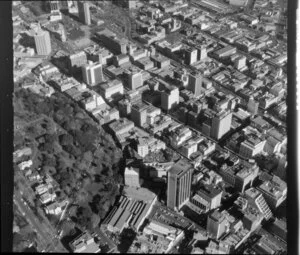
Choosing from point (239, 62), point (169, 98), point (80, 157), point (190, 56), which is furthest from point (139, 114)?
point (239, 62)

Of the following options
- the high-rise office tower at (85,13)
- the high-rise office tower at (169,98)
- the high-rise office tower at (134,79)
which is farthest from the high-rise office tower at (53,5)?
the high-rise office tower at (169,98)

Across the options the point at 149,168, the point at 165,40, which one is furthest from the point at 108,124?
the point at 165,40

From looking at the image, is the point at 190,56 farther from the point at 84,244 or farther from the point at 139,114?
the point at 84,244

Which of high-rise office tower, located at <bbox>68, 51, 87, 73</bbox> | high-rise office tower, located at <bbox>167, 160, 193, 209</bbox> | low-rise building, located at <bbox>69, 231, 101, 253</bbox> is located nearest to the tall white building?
high-rise office tower, located at <bbox>167, 160, 193, 209</bbox>

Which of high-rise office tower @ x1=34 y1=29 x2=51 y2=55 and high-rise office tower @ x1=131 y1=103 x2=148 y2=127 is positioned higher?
high-rise office tower @ x1=34 y1=29 x2=51 y2=55

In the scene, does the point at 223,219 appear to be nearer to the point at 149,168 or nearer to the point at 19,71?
the point at 149,168

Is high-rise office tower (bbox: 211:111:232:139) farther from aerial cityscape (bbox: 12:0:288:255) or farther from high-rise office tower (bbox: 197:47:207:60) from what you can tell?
high-rise office tower (bbox: 197:47:207:60)
